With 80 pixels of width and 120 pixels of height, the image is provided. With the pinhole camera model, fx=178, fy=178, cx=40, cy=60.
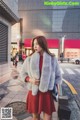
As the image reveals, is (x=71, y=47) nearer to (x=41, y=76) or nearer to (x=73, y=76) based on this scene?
(x=73, y=76)

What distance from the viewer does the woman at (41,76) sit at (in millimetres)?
2906

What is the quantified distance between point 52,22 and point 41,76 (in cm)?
3513

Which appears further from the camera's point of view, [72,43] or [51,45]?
[72,43]

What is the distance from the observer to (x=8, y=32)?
11.3 metres

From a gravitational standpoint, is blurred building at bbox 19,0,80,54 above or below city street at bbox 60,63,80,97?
above

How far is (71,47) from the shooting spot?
33.9 meters

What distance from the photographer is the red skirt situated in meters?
2.97

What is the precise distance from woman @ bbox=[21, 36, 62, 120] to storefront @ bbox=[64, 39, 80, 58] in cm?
3143

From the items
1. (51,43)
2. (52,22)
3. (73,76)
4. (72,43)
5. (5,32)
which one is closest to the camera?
(5,32)

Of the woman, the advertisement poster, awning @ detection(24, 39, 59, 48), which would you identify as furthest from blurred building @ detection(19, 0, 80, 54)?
the woman

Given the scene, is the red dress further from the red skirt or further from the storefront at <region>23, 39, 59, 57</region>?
the storefront at <region>23, 39, 59, 57</region>

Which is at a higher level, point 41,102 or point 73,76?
point 41,102

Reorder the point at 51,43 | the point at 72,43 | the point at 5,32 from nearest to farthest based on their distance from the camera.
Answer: the point at 5,32 < the point at 72,43 < the point at 51,43

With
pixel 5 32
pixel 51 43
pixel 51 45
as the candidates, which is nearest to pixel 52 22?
pixel 51 43
